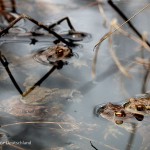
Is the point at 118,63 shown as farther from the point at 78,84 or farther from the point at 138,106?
the point at 138,106

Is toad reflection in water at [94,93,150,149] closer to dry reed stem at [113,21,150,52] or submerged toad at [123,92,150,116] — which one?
submerged toad at [123,92,150,116]

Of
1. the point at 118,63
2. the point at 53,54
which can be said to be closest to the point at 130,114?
the point at 118,63

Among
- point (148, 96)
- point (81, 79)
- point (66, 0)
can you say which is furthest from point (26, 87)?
point (66, 0)

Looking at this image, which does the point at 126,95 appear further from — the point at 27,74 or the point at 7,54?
the point at 7,54

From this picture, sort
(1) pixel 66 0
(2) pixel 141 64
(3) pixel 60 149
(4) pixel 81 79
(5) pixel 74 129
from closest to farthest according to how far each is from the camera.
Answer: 1. (3) pixel 60 149
2. (5) pixel 74 129
3. (4) pixel 81 79
4. (2) pixel 141 64
5. (1) pixel 66 0

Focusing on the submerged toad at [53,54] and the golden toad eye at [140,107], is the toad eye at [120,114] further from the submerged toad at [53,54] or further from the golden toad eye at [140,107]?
the submerged toad at [53,54]

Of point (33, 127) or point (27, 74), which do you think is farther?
point (27, 74)
